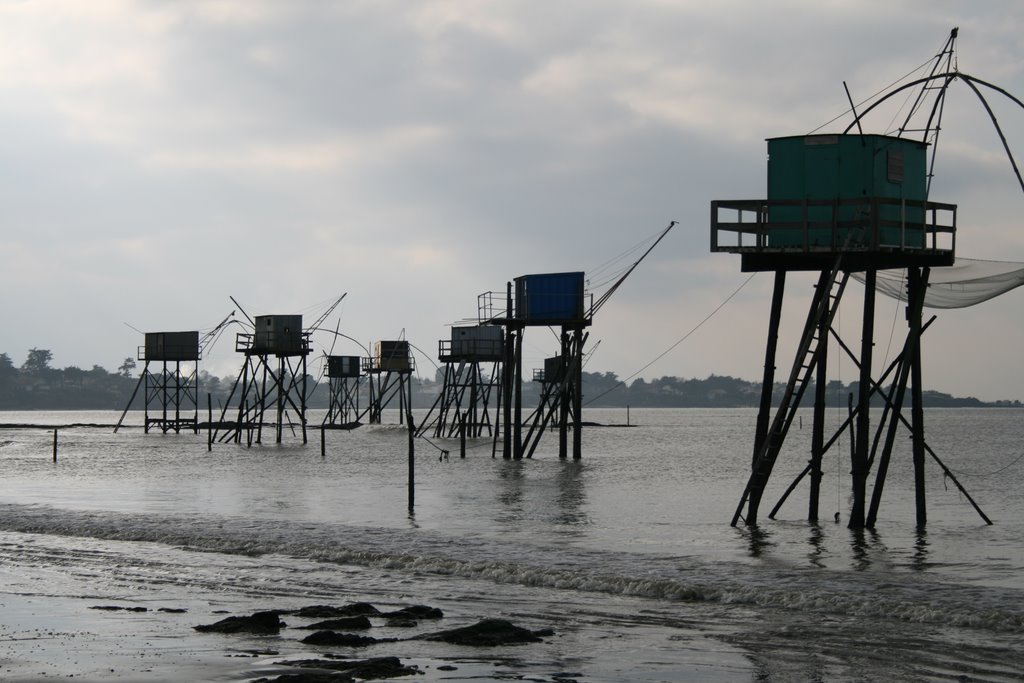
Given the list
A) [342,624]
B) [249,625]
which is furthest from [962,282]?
[249,625]

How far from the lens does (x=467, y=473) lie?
50406mm

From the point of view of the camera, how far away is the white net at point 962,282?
24500 mm

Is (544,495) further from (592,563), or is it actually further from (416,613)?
(416,613)

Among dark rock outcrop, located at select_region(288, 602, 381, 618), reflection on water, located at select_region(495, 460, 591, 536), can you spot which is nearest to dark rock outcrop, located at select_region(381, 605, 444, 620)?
dark rock outcrop, located at select_region(288, 602, 381, 618)

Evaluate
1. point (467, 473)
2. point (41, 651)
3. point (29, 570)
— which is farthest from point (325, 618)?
point (467, 473)

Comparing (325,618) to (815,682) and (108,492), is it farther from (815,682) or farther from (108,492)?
(108,492)

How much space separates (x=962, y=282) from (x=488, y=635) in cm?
1532

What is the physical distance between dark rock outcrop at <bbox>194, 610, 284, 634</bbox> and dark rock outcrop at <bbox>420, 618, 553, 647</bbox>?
1.99 metres

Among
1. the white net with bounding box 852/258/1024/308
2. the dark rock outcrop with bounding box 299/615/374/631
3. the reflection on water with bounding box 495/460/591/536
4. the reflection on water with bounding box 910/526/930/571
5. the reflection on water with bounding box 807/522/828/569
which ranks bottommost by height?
the reflection on water with bounding box 495/460/591/536

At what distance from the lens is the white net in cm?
2450

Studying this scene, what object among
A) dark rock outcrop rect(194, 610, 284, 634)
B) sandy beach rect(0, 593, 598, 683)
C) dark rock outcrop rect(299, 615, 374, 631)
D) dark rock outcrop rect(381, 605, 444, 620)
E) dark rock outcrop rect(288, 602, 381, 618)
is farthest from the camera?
dark rock outcrop rect(288, 602, 381, 618)

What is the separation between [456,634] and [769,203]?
12849 millimetres

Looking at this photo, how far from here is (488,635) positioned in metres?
14.5

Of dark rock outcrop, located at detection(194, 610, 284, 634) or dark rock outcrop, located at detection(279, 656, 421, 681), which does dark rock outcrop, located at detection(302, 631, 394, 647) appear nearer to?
dark rock outcrop, located at detection(194, 610, 284, 634)
